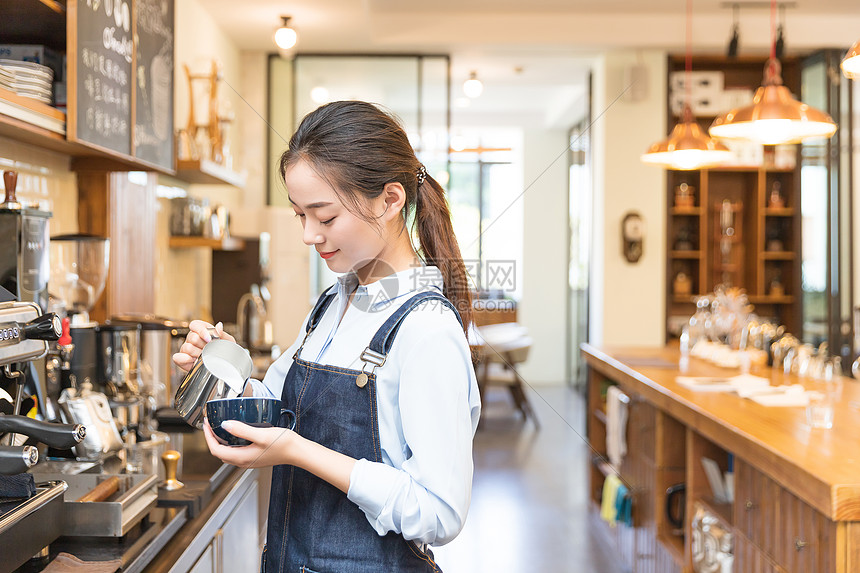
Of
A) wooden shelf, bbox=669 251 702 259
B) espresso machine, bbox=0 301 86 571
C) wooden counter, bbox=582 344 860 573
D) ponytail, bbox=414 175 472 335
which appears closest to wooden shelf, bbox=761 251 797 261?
wooden shelf, bbox=669 251 702 259

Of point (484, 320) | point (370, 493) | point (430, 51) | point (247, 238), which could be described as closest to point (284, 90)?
point (430, 51)

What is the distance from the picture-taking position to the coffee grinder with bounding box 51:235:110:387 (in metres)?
1.99

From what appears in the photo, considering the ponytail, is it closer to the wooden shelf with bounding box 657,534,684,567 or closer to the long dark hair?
the long dark hair

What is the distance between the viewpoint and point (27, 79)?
5.62 ft

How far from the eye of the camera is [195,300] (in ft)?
14.3

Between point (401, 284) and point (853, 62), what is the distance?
1.53 meters

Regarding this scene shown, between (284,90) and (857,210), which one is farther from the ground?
(284,90)

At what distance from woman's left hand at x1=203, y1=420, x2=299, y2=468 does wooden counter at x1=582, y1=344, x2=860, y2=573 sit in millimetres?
662

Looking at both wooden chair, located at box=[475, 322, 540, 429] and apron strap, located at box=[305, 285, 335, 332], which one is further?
wooden chair, located at box=[475, 322, 540, 429]

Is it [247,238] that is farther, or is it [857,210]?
[857,210]

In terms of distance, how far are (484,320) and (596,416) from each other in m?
3.15

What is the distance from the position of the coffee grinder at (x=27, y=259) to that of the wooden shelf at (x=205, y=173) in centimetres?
157

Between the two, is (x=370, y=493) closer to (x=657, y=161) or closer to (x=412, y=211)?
(x=412, y=211)

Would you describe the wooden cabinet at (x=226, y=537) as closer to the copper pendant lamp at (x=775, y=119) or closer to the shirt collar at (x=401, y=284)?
the shirt collar at (x=401, y=284)
